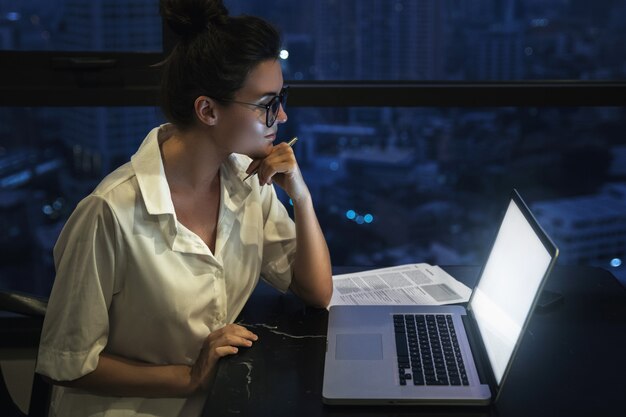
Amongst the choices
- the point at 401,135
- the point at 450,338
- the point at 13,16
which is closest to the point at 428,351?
the point at 450,338

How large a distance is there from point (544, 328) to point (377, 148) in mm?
1178

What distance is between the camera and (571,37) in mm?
2662

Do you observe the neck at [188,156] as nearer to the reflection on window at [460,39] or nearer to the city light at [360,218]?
the reflection on window at [460,39]

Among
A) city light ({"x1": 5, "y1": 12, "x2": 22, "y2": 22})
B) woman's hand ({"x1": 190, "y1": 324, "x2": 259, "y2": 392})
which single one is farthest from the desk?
city light ({"x1": 5, "y1": 12, "x2": 22, "y2": 22})

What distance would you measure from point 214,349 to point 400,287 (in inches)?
20.1

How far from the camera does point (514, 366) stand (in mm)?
1535

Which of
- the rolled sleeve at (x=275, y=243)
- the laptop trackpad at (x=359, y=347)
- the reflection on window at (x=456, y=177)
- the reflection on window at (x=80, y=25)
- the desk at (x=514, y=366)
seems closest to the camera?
the desk at (x=514, y=366)

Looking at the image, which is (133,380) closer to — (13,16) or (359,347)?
(359,347)

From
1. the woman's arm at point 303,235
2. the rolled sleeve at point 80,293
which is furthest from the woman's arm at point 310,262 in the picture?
the rolled sleeve at point 80,293

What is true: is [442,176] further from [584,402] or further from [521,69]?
[584,402]

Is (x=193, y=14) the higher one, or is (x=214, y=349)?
(x=193, y=14)

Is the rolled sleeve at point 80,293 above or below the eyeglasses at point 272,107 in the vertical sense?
below

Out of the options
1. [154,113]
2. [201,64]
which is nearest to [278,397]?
[201,64]

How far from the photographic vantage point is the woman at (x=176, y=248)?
5.12ft
